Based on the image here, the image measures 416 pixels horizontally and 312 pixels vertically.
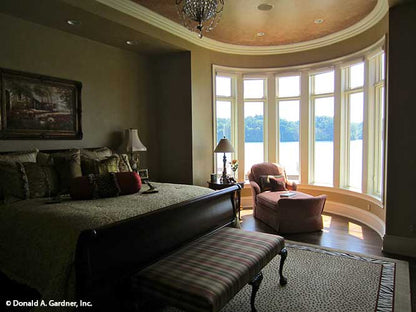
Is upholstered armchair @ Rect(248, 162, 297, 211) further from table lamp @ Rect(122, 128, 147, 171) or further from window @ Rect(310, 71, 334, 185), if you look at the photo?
table lamp @ Rect(122, 128, 147, 171)

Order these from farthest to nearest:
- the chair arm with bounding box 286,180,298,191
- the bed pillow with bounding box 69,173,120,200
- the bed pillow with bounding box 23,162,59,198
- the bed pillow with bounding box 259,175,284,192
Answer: the chair arm with bounding box 286,180,298,191, the bed pillow with bounding box 259,175,284,192, the bed pillow with bounding box 23,162,59,198, the bed pillow with bounding box 69,173,120,200

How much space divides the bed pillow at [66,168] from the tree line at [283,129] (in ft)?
10.5

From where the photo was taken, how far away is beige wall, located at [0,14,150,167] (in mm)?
3566

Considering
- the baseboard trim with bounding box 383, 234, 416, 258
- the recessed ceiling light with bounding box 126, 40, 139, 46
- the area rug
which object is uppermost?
the recessed ceiling light with bounding box 126, 40, 139, 46

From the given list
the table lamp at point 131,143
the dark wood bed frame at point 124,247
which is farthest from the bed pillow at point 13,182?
the table lamp at point 131,143

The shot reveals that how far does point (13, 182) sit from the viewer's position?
2.84 meters

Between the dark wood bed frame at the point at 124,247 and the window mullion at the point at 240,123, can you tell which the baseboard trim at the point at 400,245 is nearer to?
the dark wood bed frame at the point at 124,247

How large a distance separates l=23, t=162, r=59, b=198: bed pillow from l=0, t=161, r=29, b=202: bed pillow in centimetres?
5

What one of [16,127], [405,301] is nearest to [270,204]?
[405,301]

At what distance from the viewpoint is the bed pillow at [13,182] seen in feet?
9.26

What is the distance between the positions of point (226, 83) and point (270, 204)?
2.77 metres

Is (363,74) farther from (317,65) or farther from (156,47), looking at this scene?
(156,47)

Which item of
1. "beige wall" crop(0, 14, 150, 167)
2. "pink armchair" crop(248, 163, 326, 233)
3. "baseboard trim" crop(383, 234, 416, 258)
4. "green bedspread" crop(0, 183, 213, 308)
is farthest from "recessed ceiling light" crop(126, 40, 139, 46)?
"baseboard trim" crop(383, 234, 416, 258)

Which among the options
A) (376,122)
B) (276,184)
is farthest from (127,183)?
A: (376,122)
